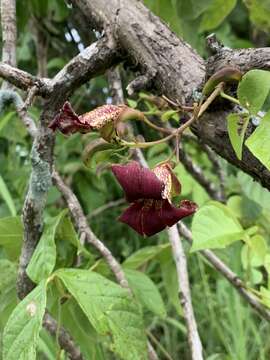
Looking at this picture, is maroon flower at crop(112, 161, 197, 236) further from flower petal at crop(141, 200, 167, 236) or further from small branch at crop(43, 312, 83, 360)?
small branch at crop(43, 312, 83, 360)

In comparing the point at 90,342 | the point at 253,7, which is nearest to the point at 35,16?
the point at 253,7

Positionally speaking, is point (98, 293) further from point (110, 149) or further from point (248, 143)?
point (248, 143)

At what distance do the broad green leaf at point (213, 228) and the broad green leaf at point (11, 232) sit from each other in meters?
0.26

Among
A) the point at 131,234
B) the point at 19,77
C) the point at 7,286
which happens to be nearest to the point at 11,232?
the point at 7,286

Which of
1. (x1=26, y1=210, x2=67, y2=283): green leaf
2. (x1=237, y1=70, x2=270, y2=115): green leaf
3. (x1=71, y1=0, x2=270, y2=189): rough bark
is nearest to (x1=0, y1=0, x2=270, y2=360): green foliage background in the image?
(x1=26, y1=210, x2=67, y2=283): green leaf

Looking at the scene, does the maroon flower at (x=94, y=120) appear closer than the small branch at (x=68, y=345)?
Yes

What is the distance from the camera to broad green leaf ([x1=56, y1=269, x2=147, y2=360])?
931mm

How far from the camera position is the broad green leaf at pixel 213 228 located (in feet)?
3.70

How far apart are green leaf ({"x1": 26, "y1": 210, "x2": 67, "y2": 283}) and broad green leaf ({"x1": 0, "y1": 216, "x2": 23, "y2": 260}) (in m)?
0.11

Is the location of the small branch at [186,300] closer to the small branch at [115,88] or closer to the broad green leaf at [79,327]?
the broad green leaf at [79,327]

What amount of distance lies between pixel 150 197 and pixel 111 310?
0.88ft

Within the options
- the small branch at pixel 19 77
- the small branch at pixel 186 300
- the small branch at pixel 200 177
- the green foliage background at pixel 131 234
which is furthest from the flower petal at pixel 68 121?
the small branch at pixel 200 177

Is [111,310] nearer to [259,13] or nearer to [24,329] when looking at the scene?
[24,329]

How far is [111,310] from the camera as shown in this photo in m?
0.95
